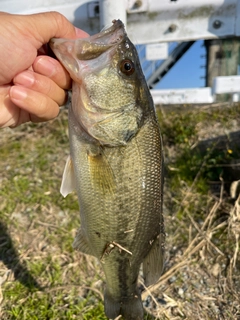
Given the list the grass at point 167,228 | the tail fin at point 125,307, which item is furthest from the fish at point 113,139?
the grass at point 167,228

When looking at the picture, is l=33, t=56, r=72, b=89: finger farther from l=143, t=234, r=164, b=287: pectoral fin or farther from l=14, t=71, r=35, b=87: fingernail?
l=143, t=234, r=164, b=287: pectoral fin

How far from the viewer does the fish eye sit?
1745 mm

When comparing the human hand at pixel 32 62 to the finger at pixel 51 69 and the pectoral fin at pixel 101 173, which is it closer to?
the finger at pixel 51 69

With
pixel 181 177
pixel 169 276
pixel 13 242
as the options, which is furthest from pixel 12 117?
pixel 181 177

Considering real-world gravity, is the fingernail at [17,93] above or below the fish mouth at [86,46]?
below

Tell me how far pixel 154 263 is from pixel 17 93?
121cm

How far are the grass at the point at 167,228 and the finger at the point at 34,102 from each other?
1.49 m

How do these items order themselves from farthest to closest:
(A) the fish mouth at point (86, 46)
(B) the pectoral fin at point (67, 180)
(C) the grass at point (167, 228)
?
1. (C) the grass at point (167, 228)
2. (B) the pectoral fin at point (67, 180)
3. (A) the fish mouth at point (86, 46)

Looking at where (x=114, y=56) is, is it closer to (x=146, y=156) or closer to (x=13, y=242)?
(x=146, y=156)

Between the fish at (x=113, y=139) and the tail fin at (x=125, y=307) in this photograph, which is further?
the tail fin at (x=125, y=307)

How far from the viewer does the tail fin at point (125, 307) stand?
2107mm

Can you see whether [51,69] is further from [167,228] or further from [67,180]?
[167,228]

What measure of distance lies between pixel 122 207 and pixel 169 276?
4.61ft

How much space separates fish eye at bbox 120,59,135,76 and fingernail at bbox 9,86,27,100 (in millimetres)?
542
